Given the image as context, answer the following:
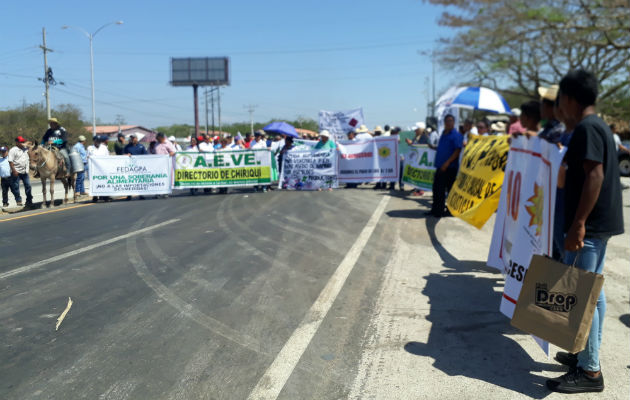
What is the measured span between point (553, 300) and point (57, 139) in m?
14.5

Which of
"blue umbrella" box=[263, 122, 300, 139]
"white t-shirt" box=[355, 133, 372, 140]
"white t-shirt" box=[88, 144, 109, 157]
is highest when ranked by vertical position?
"blue umbrella" box=[263, 122, 300, 139]

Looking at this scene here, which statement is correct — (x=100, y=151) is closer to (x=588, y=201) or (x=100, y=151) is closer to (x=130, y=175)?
(x=130, y=175)

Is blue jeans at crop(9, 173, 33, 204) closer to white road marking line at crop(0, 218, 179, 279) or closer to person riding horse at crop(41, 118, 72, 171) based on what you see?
person riding horse at crop(41, 118, 72, 171)

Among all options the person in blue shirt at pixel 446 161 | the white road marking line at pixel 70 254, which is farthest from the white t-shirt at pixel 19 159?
the person in blue shirt at pixel 446 161

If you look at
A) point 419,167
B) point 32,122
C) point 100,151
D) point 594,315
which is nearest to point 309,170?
point 419,167

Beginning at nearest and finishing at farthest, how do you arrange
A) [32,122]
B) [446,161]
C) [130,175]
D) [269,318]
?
[269,318] → [446,161] → [130,175] → [32,122]

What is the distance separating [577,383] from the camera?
135 inches

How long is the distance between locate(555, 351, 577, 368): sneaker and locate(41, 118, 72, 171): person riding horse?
1411 cm

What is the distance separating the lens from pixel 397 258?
7086 mm

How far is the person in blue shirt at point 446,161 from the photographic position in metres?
10.1

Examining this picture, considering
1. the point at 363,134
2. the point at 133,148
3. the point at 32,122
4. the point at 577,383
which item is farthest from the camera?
the point at 32,122

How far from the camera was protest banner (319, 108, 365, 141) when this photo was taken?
838 inches

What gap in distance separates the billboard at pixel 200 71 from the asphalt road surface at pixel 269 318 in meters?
79.7

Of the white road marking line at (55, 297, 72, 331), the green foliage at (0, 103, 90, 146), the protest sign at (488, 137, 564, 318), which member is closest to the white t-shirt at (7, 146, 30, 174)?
the white road marking line at (55, 297, 72, 331)
